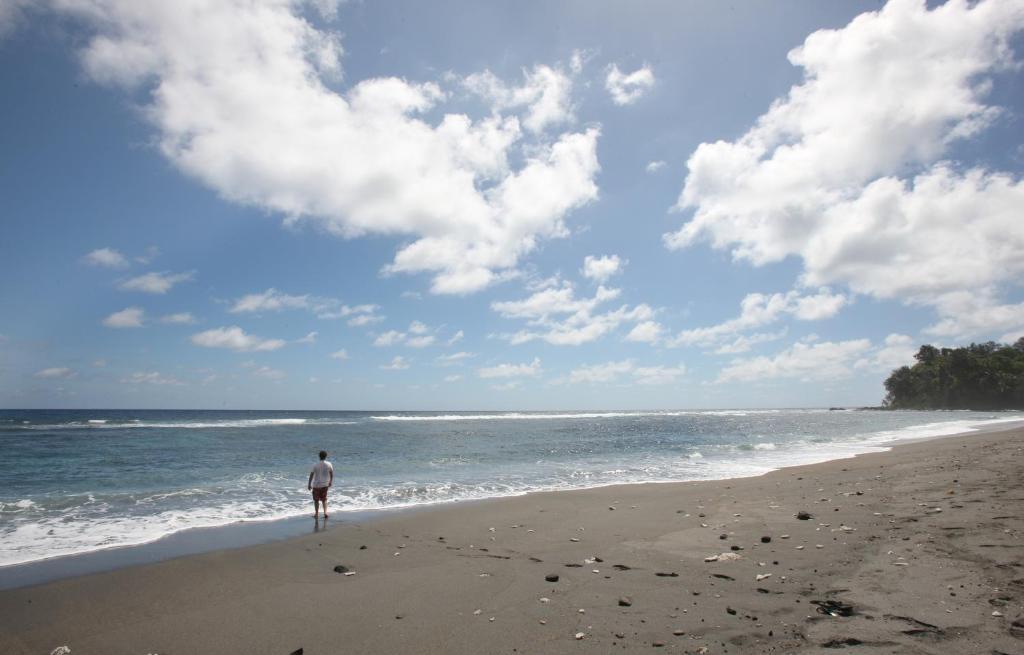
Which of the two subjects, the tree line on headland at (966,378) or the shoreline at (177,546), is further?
the tree line on headland at (966,378)

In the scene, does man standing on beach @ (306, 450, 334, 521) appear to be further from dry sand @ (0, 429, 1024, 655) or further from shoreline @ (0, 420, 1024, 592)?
dry sand @ (0, 429, 1024, 655)

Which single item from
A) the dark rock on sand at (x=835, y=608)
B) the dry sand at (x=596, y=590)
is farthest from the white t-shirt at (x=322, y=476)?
the dark rock on sand at (x=835, y=608)

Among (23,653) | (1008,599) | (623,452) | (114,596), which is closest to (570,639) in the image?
(1008,599)

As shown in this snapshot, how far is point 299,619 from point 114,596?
11.1 feet

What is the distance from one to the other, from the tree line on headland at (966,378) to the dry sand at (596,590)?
135153 millimetres

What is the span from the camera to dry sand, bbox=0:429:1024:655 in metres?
4.86

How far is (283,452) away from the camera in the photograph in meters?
30.6

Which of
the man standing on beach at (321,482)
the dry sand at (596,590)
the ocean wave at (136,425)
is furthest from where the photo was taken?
the ocean wave at (136,425)

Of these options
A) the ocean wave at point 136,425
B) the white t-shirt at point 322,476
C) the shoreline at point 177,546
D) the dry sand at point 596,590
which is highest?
the white t-shirt at point 322,476

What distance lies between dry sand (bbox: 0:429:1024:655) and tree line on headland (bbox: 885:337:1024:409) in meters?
135

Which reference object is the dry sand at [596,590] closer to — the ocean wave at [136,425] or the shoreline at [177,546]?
the shoreline at [177,546]

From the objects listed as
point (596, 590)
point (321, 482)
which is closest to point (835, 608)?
point (596, 590)

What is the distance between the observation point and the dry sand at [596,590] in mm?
4855

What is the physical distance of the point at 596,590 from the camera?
630 centimetres
